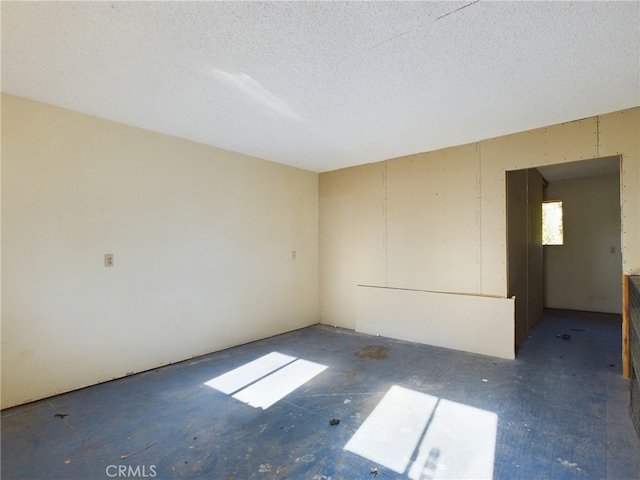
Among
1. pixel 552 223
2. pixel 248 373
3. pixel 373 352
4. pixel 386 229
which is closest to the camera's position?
pixel 248 373

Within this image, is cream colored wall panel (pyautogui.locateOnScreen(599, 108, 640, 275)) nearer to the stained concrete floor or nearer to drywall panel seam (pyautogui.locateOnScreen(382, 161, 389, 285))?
the stained concrete floor

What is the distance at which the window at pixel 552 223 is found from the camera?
6.70 m

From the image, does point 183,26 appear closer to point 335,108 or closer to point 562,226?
point 335,108

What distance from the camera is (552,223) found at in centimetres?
680

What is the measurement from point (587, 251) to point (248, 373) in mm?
6873

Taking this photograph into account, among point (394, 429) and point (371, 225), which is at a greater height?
point (371, 225)

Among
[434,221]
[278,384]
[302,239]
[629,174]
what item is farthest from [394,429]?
[302,239]

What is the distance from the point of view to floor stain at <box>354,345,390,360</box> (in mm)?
3856

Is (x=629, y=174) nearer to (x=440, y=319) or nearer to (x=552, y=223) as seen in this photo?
(x=440, y=319)

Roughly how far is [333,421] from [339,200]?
11.8 ft

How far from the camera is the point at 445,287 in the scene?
4.26m

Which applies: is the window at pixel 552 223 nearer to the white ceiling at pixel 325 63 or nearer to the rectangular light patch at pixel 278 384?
the white ceiling at pixel 325 63

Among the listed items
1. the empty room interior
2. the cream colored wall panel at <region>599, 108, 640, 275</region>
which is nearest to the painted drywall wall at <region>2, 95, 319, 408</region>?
the empty room interior

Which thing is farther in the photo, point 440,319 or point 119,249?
point 440,319
